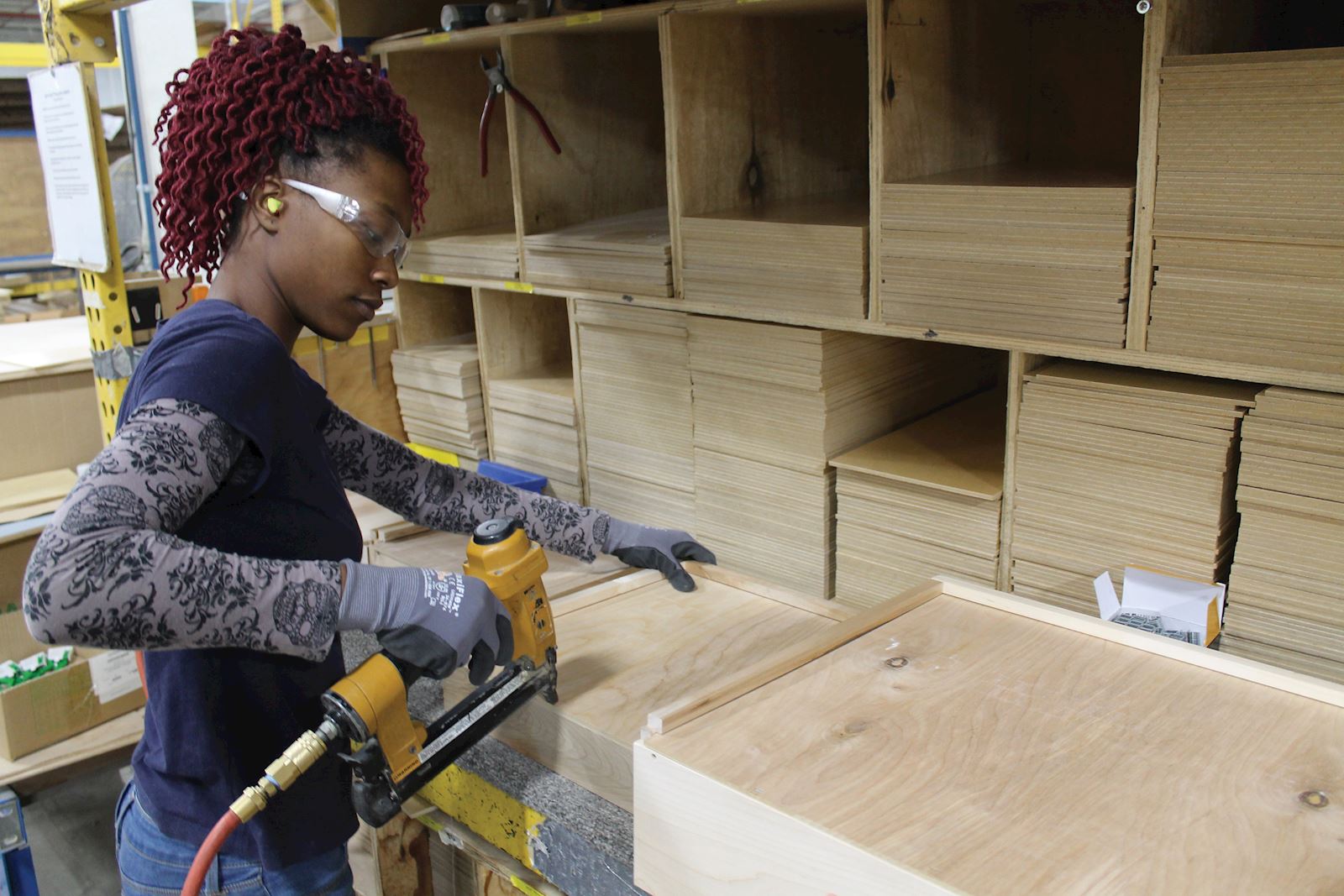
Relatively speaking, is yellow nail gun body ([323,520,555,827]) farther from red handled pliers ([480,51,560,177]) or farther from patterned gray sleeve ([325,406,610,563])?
red handled pliers ([480,51,560,177])

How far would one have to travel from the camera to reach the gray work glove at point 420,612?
1.21 meters

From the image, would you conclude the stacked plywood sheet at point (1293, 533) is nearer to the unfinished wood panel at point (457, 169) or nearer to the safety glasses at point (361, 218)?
the safety glasses at point (361, 218)

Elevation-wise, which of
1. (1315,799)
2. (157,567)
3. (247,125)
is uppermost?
(247,125)

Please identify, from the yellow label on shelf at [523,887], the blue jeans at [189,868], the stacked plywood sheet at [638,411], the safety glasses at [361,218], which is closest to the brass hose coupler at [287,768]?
the blue jeans at [189,868]

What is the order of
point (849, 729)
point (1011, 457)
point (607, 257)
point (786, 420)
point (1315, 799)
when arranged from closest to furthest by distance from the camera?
point (1315, 799) < point (849, 729) < point (1011, 457) < point (786, 420) < point (607, 257)

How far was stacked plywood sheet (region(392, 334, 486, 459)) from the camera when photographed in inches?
114

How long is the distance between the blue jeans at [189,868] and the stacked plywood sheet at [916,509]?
3.61 ft

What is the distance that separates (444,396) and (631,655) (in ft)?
4.97

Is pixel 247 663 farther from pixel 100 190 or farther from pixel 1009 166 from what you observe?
pixel 1009 166

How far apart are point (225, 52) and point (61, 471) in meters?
2.17

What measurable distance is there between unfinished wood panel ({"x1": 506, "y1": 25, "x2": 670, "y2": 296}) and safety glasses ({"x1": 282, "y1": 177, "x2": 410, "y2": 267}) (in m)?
0.96

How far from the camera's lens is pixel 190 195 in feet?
4.20

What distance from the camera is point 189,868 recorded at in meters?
1.32

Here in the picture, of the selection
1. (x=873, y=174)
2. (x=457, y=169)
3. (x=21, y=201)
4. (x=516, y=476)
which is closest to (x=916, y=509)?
(x=873, y=174)
